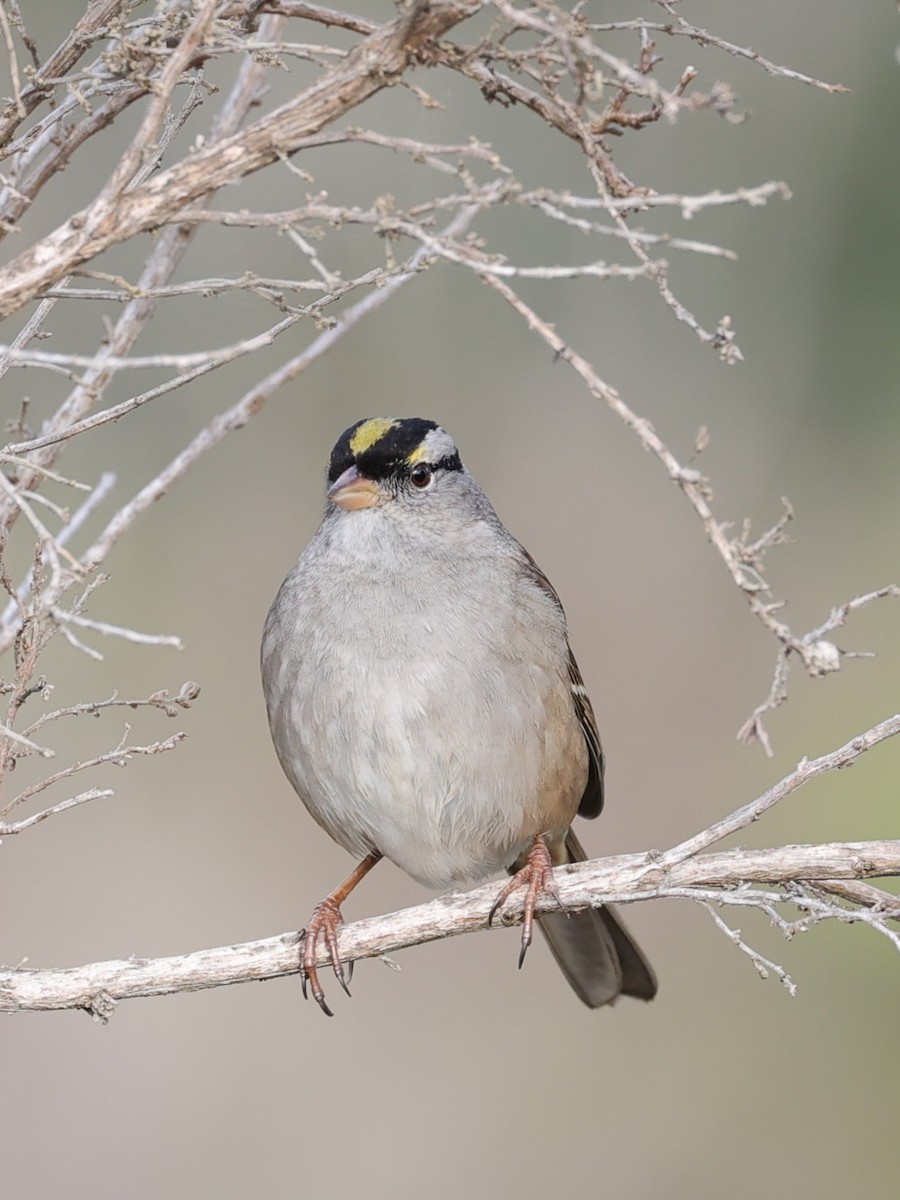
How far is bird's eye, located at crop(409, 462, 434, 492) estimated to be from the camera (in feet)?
12.7

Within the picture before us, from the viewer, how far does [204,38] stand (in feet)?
6.94

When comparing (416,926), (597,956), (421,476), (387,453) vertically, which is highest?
(387,453)

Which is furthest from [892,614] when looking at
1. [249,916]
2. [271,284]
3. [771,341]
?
[271,284]

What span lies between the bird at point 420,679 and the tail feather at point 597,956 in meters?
0.34

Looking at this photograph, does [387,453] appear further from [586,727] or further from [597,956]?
[597,956]

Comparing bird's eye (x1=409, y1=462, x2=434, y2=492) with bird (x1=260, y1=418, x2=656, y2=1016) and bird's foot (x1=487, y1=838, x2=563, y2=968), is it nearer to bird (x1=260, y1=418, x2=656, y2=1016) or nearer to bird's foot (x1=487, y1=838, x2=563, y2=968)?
bird (x1=260, y1=418, x2=656, y2=1016)

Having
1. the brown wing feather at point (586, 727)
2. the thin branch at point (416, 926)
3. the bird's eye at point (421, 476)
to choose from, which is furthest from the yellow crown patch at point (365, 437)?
the thin branch at point (416, 926)

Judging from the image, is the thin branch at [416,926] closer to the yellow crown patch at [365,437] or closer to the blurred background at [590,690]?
the yellow crown patch at [365,437]

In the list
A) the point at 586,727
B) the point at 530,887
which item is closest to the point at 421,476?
the point at 586,727

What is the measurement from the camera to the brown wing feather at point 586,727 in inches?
161

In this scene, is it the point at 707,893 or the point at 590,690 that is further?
the point at 590,690

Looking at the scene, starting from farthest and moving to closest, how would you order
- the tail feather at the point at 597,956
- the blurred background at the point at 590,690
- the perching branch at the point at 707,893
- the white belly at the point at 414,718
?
the blurred background at the point at 590,690
the tail feather at the point at 597,956
the white belly at the point at 414,718
the perching branch at the point at 707,893

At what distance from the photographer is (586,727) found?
4203 millimetres

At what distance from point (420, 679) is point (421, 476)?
60 centimetres
